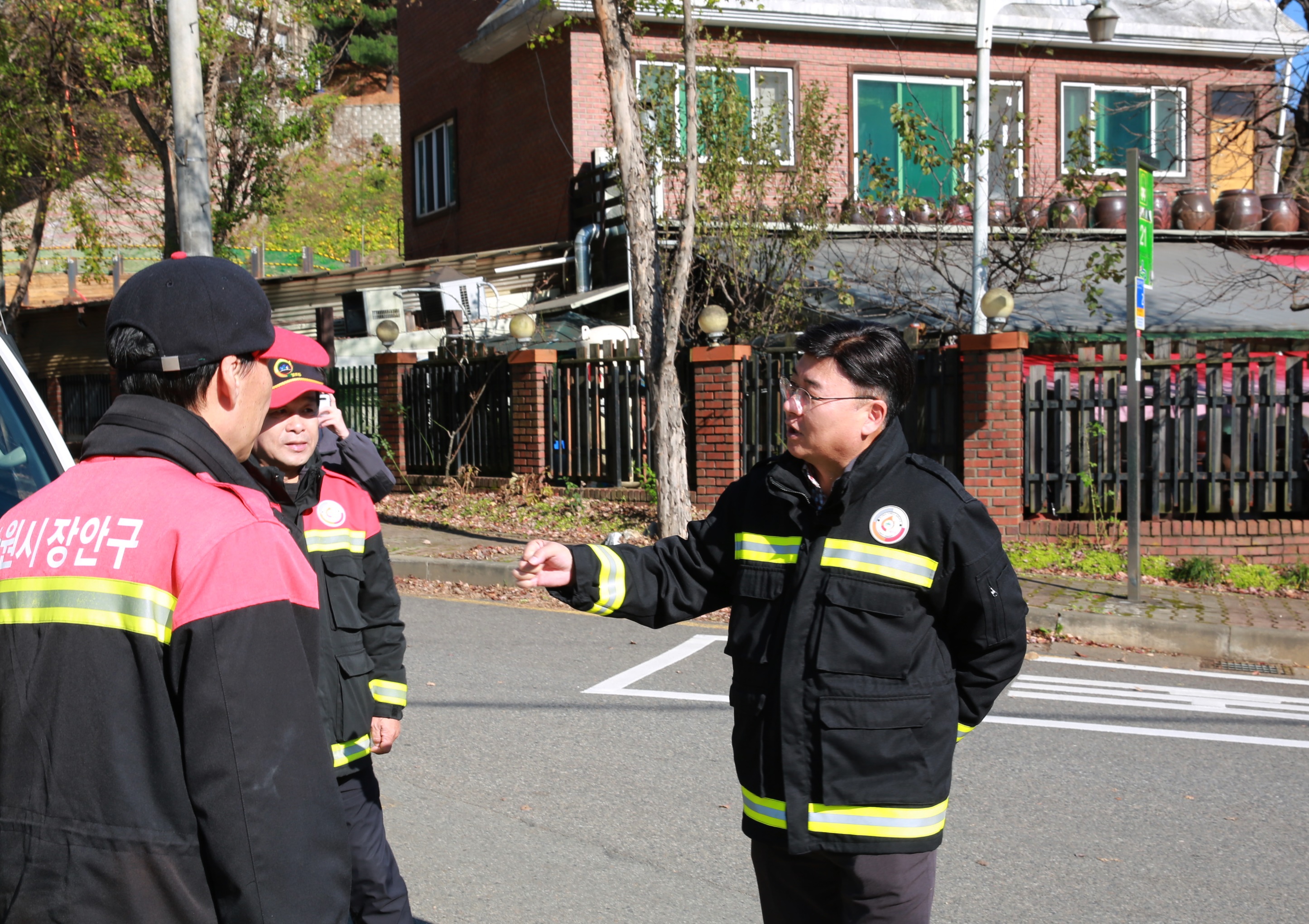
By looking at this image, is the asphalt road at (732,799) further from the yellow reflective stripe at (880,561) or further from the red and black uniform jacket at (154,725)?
the red and black uniform jacket at (154,725)

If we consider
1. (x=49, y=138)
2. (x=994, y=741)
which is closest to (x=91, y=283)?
(x=49, y=138)

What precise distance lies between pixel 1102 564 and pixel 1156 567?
18.9 inches

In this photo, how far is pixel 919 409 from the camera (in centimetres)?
1216

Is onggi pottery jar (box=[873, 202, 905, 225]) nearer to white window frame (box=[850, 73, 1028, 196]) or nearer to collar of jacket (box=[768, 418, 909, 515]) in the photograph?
white window frame (box=[850, 73, 1028, 196])

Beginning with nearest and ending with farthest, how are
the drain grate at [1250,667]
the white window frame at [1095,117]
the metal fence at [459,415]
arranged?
1. the drain grate at [1250,667]
2. the metal fence at [459,415]
3. the white window frame at [1095,117]

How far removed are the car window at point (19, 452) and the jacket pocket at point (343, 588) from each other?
0.88 m

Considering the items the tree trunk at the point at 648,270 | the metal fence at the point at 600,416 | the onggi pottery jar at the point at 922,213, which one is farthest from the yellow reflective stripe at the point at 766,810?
the onggi pottery jar at the point at 922,213

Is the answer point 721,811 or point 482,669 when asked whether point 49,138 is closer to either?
point 482,669

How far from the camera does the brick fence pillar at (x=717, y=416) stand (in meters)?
13.0

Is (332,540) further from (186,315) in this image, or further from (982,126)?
(982,126)

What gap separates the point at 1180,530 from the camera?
438 inches

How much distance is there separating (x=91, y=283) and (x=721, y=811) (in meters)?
37.6

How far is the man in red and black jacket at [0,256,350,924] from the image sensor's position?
63.7 inches

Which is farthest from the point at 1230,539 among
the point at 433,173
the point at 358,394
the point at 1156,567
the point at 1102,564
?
the point at 433,173
